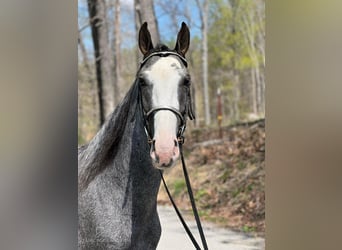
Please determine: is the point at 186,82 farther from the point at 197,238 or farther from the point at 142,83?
the point at 197,238

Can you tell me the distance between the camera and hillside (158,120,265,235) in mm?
3314

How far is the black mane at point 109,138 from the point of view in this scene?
1313 millimetres

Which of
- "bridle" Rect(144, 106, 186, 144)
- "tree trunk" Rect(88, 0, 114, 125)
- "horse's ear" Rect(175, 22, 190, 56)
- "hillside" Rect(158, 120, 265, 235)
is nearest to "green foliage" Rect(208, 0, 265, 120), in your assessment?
"hillside" Rect(158, 120, 265, 235)

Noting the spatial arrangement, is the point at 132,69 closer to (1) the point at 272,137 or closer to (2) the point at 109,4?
(2) the point at 109,4

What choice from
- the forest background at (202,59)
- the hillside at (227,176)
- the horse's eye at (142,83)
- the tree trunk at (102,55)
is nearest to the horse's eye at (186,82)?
the horse's eye at (142,83)

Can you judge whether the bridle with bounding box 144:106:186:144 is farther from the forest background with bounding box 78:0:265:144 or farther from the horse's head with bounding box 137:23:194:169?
the forest background with bounding box 78:0:265:144

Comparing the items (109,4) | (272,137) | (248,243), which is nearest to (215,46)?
(109,4)

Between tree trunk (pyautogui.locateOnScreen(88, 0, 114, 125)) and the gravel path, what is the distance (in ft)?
5.61

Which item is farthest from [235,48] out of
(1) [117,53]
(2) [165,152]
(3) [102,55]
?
(2) [165,152]

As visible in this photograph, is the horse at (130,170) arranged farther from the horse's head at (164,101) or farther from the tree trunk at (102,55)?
the tree trunk at (102,55)

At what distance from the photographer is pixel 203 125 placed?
169 inches

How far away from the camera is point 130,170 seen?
1.30 metres

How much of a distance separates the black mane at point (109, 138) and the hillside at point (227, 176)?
5.67ft

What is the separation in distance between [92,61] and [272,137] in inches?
119
